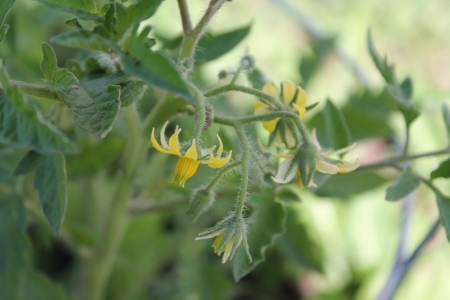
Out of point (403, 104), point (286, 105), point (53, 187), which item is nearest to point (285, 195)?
point (286, 105)

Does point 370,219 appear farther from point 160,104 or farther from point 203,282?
point 160,104

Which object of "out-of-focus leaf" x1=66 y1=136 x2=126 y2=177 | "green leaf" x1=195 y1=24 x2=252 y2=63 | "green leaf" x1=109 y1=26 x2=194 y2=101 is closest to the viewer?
"green leaf" x1=109 y1=26 x2=194 y2=101

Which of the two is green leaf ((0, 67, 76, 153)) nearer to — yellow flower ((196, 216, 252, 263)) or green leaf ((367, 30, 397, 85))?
yellow flower ((196, 216, 252, 263))

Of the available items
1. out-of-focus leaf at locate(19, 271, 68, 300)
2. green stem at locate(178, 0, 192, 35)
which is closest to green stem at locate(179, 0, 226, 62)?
green stem at locate(178, 0, 192, 35)

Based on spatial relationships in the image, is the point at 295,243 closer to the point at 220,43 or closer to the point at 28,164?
the point at 220,43

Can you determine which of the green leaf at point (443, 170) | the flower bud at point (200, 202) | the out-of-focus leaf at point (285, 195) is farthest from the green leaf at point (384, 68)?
the flower bud at point (200, 202)

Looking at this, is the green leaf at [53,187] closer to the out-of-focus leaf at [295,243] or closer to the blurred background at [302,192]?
the blurred background at [302,192]
